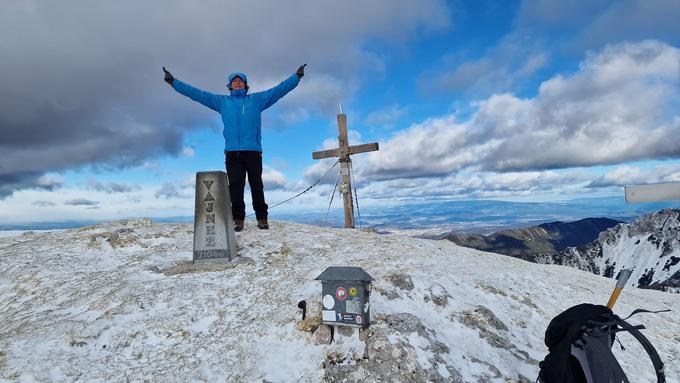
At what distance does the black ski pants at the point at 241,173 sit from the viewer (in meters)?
11.8

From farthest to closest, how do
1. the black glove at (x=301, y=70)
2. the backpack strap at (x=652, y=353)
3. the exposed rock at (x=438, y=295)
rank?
1. the black glove at (x=301, y=70)
2. the exposed rock at (x=438, y=295)
3. the backpack strap at (x=652, y=353)

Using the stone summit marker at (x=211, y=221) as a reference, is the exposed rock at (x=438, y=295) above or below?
below

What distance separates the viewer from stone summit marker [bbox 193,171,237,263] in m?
9.76

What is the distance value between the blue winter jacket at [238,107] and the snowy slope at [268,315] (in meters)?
3.26

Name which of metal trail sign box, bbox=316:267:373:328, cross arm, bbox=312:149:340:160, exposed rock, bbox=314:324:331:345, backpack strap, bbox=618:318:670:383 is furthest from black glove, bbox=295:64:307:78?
backpack strap, bbox=618:318:670:383

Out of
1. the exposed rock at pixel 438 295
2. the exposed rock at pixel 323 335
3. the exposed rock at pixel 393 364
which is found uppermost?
the exposed rock at pixel 438 295

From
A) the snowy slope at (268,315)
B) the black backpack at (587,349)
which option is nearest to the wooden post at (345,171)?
the snowy slope at (268,315)

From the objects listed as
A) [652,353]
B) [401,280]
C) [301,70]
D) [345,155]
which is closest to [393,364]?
[401,280]

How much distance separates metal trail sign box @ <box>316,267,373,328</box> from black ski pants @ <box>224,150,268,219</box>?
21.4ft

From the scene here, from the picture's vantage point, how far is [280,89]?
38.9 ft

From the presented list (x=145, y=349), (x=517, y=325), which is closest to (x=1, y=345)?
(x=145, y=349)

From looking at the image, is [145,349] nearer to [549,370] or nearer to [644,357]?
[549,370]

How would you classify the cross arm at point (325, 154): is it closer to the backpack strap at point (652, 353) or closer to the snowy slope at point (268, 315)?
the snowy slope at point (268, 315)

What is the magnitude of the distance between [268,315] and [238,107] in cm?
696
